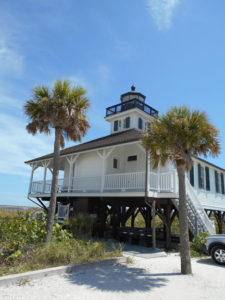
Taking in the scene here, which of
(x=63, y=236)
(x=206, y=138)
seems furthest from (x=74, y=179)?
(x=206, y=138)

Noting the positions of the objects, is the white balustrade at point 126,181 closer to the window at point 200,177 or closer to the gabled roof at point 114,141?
the gabled roof at point 114,141

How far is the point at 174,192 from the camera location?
11.7 meters

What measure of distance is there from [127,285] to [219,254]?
433 centimetres

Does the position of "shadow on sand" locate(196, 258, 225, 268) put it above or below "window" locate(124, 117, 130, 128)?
below

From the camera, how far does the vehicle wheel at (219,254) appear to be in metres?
8.05

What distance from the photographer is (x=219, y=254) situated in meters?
8.15

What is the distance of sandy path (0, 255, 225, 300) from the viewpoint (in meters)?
4.72

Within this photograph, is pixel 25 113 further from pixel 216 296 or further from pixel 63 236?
pixel 216 296

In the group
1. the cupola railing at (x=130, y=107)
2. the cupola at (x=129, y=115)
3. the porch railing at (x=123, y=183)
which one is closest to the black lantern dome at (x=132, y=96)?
the cupola at (x=129, y=115)

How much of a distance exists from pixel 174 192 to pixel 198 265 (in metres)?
4.21

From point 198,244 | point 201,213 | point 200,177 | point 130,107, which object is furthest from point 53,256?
point 130,107

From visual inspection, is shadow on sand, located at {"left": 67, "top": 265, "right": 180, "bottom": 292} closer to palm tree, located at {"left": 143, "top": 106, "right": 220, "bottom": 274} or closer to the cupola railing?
palm tree, located at {"left": 143, "top": 106, "right": 220, "bottom": 274}

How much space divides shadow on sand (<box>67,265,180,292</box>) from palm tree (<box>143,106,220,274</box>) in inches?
46.2

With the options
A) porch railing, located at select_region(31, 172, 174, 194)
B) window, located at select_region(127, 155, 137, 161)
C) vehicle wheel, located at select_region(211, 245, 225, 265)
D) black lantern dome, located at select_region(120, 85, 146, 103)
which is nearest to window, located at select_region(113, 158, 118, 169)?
window, located at select_region(127, 155, 137, 161)
